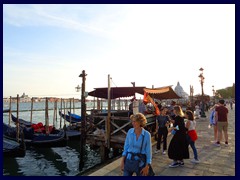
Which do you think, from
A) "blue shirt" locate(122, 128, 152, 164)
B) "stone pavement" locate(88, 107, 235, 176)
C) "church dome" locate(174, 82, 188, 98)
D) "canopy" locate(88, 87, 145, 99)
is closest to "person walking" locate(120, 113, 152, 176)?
"blue shirt" locate(122, 128, 152, 164)

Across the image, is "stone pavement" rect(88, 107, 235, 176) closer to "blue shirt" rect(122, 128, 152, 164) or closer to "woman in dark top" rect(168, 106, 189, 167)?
"woman in dark top" rect(168, 106, 189, 167)

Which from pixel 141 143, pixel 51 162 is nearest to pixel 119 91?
pixel 51 162

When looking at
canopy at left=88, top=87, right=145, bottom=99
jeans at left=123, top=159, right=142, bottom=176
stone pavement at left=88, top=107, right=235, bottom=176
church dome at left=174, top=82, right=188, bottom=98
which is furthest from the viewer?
church dome at left=174, top=82, right=188, bottom=98

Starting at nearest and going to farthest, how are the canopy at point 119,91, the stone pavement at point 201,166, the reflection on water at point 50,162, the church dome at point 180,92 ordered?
the stone pavement at point 201,166 → the reflection on water at point 50,162 → the canopy at point 119,91 → the church dome at point 180,92

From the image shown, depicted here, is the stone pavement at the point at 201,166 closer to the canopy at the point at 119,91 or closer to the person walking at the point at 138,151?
the person walking at the point at 138,151

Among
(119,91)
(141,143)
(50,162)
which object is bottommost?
(50,162)

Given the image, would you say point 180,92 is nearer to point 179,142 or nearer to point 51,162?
point 51,162

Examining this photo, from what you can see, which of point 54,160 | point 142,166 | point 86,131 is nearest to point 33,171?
point 54,160

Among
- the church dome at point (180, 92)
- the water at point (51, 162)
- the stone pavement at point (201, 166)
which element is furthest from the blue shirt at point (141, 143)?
the church dome at point (180, 92)

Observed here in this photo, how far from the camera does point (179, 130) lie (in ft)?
16.0
